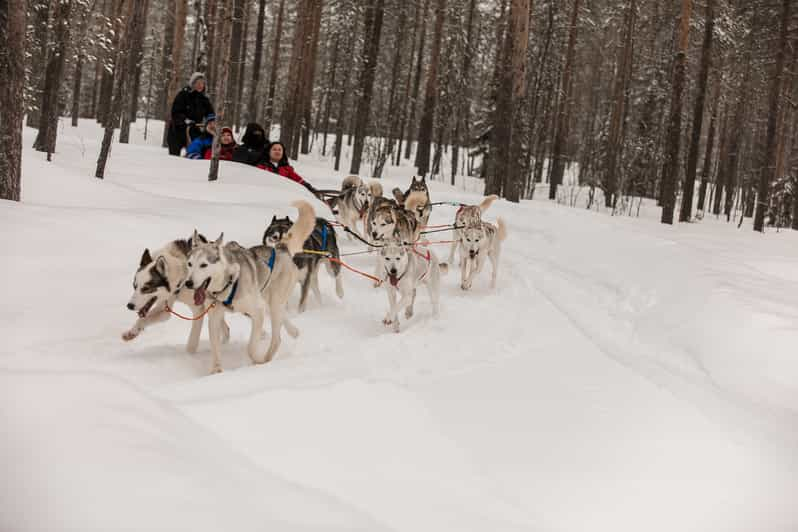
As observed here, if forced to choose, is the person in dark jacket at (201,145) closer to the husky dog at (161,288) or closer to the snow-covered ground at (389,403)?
the snow-covered ground at (389,403)

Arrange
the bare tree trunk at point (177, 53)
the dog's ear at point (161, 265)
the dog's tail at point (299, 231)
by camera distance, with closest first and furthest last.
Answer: the dog's ear at point (161, 265) < the dog's tail at point (299, 231) < the bare tree trunk at point (177, 53)

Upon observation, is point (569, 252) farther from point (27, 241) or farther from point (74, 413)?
point (74, 413)

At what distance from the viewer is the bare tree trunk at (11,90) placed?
6652 mm

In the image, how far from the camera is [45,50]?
1566 centimetres

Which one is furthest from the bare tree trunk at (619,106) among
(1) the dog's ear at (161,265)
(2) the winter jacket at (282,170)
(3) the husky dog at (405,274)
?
(1) the dog's ear at (161,265)

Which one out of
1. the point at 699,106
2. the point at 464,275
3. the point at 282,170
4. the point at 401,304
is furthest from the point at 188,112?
the point at 699,106

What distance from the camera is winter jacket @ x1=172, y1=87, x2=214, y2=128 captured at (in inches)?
565

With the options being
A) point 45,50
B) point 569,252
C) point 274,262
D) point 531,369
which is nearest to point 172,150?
point 45,50

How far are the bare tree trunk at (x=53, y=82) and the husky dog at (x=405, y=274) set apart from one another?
28.0 ft

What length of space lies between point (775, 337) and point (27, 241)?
22.6ft

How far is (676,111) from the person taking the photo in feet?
55.8

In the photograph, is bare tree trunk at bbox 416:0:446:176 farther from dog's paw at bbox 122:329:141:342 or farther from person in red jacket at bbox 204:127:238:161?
dog's paw at bbox 122:329:141:342

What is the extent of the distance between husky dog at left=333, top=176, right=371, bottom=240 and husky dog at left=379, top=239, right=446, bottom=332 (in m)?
2.91

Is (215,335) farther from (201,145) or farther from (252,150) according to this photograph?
(201,145)
